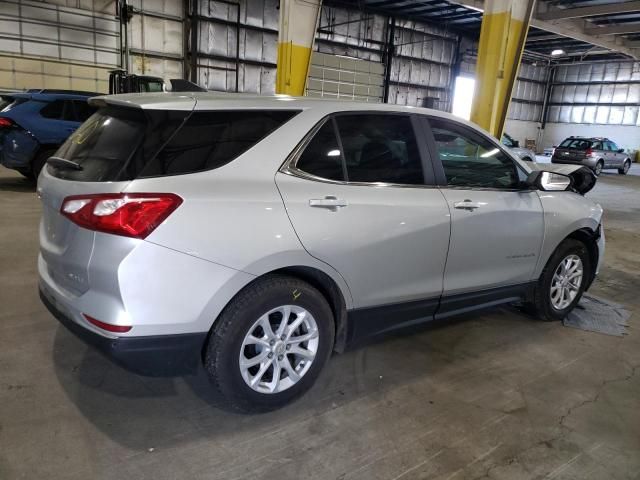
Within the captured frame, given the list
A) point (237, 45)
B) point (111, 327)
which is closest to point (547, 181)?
point (111, 327)

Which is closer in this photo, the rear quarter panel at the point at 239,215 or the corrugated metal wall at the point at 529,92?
the rear quarter panel at the point at 239,215

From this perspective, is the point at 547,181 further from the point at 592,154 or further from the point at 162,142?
the point at 592,154

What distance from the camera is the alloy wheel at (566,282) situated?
Answer: 395 centimetres

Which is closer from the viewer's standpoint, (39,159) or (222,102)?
(222,102)

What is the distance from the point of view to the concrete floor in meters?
2.21

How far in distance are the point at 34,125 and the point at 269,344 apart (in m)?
7.73

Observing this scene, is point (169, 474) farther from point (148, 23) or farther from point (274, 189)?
point (148, 23)

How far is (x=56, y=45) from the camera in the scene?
15.8 m

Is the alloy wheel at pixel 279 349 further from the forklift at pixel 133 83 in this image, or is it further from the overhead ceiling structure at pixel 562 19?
the overhead ceiling structure at pixel 562 19

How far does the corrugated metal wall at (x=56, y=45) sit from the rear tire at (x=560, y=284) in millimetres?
16610

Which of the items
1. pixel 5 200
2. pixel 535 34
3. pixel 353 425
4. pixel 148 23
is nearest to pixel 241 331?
pixel 353 425

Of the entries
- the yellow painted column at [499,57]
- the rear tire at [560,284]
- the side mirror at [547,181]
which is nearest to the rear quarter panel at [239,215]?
the side mirror at [547,181]

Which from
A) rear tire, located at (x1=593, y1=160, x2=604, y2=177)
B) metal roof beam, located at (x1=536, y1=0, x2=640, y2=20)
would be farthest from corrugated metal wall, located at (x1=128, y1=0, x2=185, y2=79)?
rear tire, located at (x1=593, y1=160, x2=604, y2=177)

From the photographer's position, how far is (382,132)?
2.92 metres
